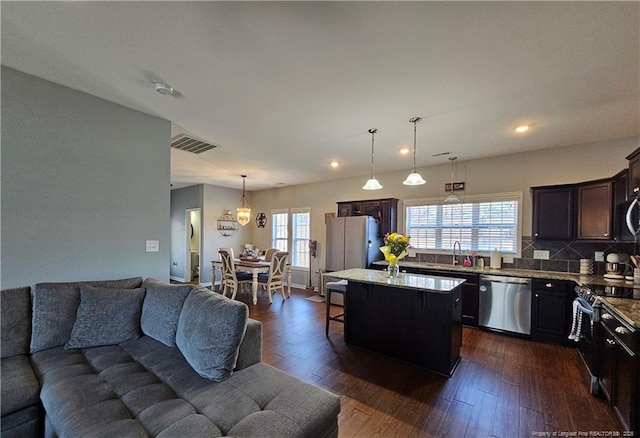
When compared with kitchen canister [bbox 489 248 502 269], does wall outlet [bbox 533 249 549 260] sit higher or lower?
higher

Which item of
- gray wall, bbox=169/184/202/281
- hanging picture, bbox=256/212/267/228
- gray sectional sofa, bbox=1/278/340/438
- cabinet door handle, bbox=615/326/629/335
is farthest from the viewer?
hanging picture, bbox=256/212/267/228

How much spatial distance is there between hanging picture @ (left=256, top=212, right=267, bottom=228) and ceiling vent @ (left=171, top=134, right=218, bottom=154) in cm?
386

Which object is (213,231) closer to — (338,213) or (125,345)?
(338,213)

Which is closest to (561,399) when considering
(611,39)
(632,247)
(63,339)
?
(632,247)

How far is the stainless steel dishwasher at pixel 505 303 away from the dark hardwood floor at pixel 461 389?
19 centimetres

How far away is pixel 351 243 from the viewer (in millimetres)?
5238

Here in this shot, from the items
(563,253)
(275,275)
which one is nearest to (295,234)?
(275,275)

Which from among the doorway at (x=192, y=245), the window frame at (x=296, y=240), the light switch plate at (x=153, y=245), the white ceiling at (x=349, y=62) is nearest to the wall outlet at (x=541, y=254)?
the white ceiling at (x=349, y=62)

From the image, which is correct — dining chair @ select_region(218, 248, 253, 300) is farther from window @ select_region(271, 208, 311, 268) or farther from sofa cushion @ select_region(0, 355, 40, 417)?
sofa cushion @ select_region(0, 355, 40, 417)

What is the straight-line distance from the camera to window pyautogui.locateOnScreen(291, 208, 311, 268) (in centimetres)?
697

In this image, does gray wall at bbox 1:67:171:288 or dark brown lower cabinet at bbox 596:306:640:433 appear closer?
dark brown lower cabinet at bbox 596:306:640:433

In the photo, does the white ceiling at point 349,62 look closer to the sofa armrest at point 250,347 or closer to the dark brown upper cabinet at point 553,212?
the dark brown upper cabinet at point 553,212

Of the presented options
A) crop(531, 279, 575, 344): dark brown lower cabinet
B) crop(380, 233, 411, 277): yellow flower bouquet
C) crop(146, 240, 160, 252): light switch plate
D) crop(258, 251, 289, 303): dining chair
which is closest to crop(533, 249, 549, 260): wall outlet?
crop(531, 279, 575, 344): dark brown lower cabinet

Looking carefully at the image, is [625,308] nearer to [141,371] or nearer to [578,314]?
[578,314]
